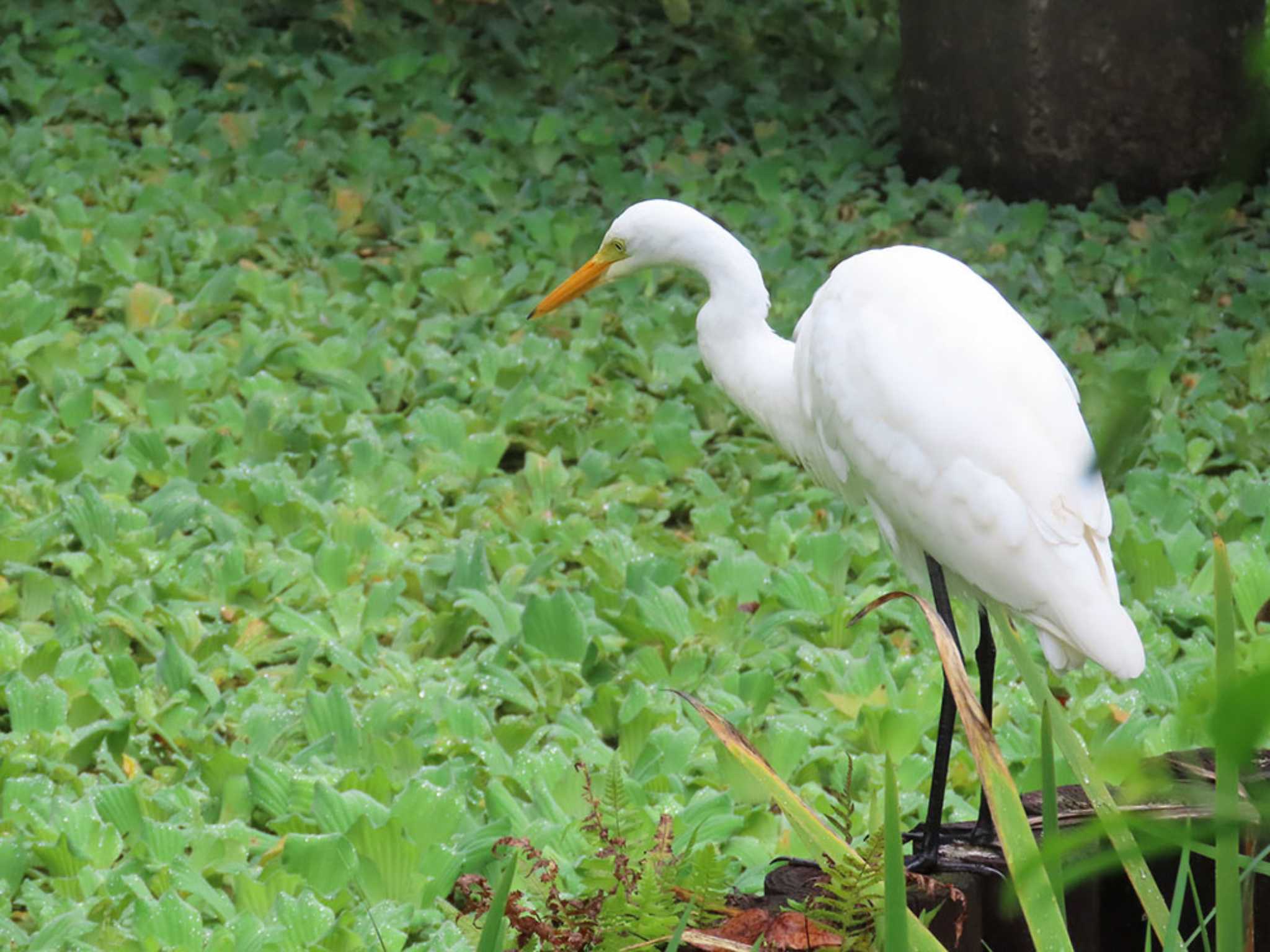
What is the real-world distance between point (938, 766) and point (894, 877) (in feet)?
2.73

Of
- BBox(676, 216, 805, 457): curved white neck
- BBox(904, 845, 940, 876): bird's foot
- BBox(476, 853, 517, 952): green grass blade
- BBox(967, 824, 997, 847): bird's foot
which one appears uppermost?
BBox(476, 853, 517, 952): green grass blade

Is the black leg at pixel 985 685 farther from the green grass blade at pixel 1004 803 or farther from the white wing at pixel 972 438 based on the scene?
the green grass blade at pixel 1004 803

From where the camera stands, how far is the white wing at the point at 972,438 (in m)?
1.79

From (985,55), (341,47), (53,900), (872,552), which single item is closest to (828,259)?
(985,55)

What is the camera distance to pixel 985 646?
201 centimetres

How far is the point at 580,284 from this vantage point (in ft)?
8.34

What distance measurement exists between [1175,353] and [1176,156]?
113 centimetres

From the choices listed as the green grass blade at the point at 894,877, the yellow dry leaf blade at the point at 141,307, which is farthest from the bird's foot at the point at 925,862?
the yellow dry leaf blade at the point at 141,307

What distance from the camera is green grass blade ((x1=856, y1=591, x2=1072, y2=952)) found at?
116 cm

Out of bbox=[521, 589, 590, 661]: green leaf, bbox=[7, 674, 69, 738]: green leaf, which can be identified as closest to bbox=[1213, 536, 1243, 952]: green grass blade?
bbox=[521, 589, 590, 661]: green leaf

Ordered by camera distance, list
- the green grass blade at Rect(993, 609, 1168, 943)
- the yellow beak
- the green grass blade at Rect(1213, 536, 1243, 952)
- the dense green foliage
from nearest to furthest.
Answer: the green grass blade at Rect(1213, 536, 1243, 952)
the green grass blade at Rect(993, 609, 1168, 943)
the dense green foliage
the yellow beak

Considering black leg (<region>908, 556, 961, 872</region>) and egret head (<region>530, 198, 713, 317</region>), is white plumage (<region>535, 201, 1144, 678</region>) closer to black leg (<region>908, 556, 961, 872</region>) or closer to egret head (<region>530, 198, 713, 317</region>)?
black leg (<region>908, 556, 961, 872</region>)

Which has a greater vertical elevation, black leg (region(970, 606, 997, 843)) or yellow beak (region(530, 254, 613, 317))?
yellow beak (region(530, 254, 613, 317))

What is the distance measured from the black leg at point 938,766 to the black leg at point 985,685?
42 millimetres
